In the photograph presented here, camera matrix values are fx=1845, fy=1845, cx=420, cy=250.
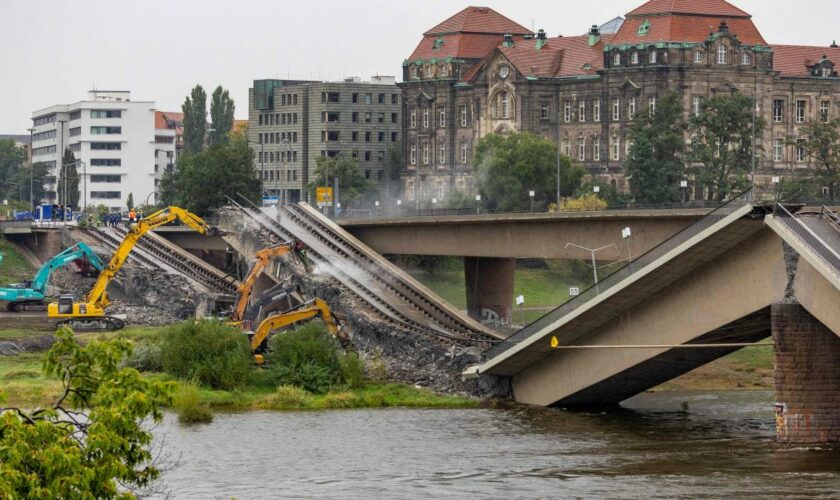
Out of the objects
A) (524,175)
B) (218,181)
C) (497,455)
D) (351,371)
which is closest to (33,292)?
(218,181)

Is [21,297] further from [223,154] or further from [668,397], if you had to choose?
[668,397]

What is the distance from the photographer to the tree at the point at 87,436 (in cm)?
3050

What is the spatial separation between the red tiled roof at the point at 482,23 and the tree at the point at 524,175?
116 ft

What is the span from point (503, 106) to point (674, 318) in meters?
124

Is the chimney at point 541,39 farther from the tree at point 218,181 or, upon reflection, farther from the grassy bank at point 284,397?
the grassy bank at point 284,397

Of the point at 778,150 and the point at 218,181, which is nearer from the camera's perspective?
the point at 218,181

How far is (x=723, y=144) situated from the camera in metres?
150

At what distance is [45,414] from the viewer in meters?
32.4

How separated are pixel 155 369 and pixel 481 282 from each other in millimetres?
31354

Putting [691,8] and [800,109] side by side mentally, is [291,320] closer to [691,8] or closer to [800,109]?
[691,8]

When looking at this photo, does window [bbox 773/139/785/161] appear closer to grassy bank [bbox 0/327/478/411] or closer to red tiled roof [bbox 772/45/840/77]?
red tiled roof [bbox 772/45/840/77]

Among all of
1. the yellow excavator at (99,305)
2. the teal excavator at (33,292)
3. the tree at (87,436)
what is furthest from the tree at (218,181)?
the tree at (87,436)

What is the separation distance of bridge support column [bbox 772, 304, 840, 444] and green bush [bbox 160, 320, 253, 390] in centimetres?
2490

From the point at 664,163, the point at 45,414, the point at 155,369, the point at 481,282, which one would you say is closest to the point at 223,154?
the point at 664,163
